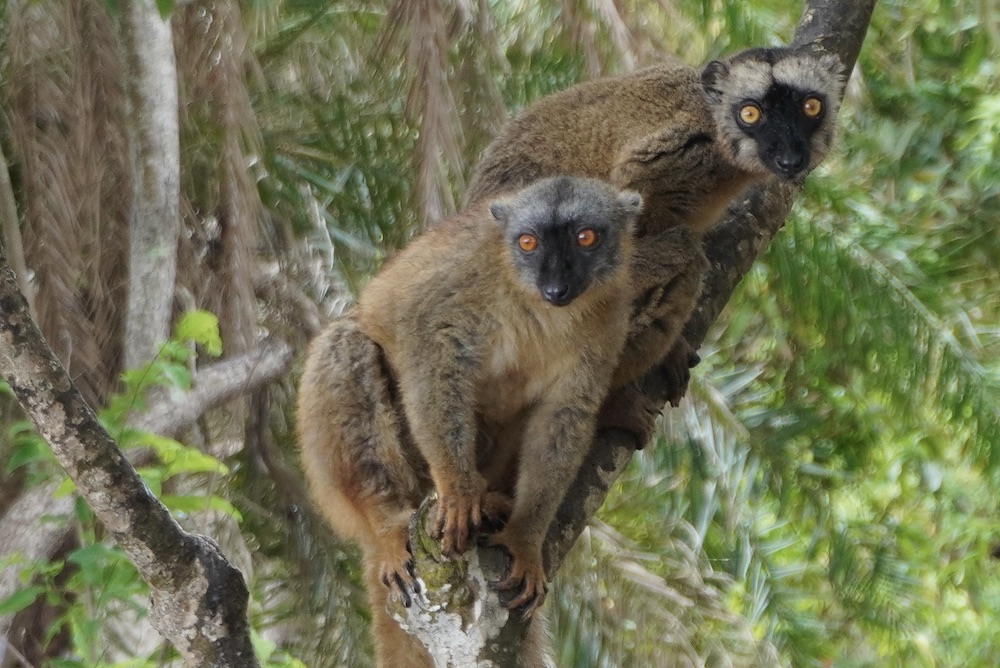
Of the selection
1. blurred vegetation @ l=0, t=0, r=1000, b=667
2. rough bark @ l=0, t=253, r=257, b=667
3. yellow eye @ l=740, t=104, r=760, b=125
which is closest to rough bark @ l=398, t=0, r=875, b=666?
yellow eye @ l=740, t=104, r=760, b=125

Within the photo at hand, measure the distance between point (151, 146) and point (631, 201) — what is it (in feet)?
7.19

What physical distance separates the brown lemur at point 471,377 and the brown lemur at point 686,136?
32.7 inches

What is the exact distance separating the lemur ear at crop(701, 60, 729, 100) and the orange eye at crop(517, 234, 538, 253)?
1.73 metres

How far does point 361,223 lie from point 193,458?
3418 millimetres

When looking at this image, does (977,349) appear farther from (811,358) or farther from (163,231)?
(163,231)

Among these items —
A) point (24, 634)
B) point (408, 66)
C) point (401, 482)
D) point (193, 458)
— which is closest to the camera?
point (193, 458)

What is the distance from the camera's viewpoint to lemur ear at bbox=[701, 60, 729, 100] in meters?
5.27

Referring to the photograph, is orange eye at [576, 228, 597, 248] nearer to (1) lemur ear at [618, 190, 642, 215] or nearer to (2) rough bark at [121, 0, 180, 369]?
(1) lemur ear at [618, 190, 642, 215]

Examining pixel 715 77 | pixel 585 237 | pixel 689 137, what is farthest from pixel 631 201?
pixel 715 77

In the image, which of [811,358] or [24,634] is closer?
[24,634]

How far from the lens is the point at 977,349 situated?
→ 6594 mm

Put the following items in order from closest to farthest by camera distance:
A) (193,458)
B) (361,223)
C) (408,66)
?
1. (193,458)
2. (408,66)
3. (361,223)

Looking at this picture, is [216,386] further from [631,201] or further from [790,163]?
[790,163]

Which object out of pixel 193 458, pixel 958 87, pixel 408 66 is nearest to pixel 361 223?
pixel 408 66
